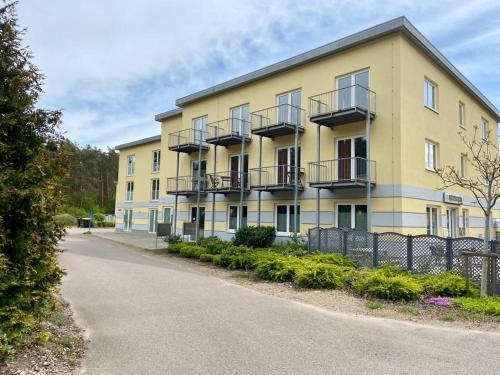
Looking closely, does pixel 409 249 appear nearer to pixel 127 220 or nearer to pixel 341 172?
pixel 341 172

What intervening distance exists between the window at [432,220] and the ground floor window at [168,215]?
669 inches

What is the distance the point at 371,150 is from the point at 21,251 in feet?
44.3

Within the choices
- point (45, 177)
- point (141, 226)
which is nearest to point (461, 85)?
point (45, 177)

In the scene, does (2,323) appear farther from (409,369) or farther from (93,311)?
(409,369)

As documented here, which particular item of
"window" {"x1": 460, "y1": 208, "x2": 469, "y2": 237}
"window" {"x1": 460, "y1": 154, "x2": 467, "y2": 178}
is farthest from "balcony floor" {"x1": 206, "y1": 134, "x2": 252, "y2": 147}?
"window" {"x1": 460, "y1": 208, "x2": 469, "y2": 237}

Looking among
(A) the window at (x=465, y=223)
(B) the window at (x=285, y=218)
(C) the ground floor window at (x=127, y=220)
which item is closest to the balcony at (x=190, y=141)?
(B) the window at (x=285, y=218)

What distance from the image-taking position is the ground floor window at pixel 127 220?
3444cm

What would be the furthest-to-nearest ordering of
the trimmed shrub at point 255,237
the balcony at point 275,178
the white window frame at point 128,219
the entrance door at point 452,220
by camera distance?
1. the white window frame at point 128,219
2. the entrance door at point 452,220
3. the balcony at point 275,178
4. the trimmed shrub at point 255,237

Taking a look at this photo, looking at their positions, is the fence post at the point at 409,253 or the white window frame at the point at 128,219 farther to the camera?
the white window frame at the point at 128,219

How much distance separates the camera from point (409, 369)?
4.79 meters

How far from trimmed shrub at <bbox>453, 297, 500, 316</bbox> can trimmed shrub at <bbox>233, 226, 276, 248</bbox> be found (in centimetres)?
915

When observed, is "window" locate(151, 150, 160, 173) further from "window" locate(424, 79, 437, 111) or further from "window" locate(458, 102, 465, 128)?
"window" locate(458, 102, 465, 128)

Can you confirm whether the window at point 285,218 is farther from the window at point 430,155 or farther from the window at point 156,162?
the window at point 156,162

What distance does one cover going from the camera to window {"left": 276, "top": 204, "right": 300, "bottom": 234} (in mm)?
18656
